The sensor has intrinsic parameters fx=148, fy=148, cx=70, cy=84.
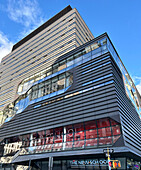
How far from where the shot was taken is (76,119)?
73.2 ft

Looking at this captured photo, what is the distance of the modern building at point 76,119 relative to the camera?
60.4ft

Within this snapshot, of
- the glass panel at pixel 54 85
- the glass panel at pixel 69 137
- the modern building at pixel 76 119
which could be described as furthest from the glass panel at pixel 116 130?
the glass panel at pixel 54 85

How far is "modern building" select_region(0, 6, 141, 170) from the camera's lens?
18406 mm

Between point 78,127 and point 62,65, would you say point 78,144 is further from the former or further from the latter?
point 62,65

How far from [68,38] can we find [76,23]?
690cm

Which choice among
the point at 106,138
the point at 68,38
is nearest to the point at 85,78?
the point at 106,138

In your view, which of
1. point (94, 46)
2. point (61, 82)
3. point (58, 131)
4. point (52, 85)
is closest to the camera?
point (58, 131)

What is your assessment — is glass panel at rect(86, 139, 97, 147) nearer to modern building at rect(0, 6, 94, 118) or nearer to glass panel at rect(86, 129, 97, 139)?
glass panel at rect(86, 129, 97, 139)

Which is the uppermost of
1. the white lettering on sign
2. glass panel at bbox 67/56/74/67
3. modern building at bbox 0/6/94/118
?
modern building at bbox 0/6/94/118

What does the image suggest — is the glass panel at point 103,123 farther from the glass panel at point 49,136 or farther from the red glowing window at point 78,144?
the glass panel at point 49,136

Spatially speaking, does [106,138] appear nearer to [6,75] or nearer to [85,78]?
[85,78]

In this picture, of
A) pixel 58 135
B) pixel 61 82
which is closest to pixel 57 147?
pixel 58 135

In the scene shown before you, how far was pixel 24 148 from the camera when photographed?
88.2ft

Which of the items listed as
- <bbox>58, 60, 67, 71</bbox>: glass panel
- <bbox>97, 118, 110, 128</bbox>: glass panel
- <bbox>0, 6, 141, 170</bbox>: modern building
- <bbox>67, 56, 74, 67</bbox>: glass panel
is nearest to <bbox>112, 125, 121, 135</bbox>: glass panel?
<bbox>0, 6, 141, 170</bbox>: modern building
